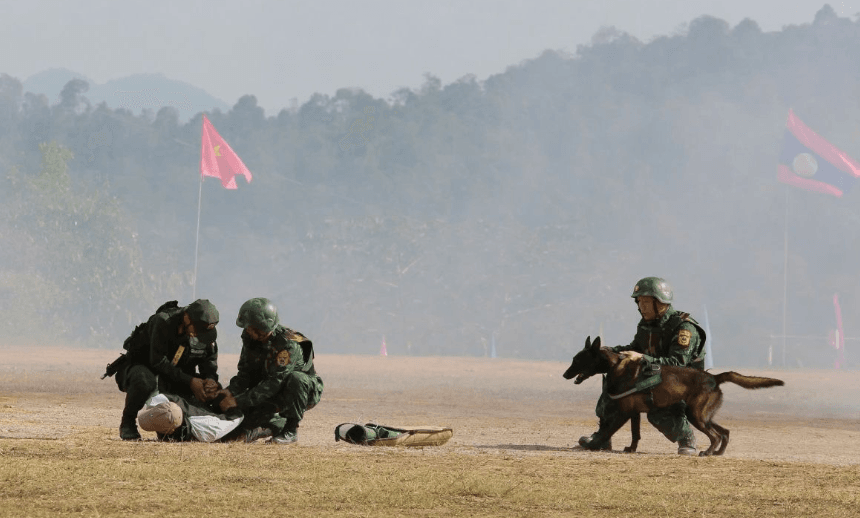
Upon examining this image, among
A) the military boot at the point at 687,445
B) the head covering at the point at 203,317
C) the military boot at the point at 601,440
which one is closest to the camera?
the head covering at the point at 203,317

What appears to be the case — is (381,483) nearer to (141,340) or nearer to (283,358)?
(283,358)

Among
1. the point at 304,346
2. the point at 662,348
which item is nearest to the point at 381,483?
the point at 304,346

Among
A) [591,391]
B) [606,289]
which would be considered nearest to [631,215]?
[606,289]

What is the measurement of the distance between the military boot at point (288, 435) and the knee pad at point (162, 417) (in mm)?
1106

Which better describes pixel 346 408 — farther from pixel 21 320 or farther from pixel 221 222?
pixel 221 222

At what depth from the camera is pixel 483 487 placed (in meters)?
10.6

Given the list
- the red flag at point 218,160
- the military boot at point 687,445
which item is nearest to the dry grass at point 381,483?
the military boot at point 687,445

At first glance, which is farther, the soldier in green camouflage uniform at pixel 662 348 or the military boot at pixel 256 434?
the soldier in green camouflage uniform at pixel 662 348

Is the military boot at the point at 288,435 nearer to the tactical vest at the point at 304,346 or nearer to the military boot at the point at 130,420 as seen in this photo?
the tactical vest at the point at 304,346

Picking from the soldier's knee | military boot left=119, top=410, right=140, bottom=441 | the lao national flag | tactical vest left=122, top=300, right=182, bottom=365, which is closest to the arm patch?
tactical vest left=122, top=300, right=182, bottom=365

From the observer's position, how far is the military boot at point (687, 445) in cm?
1376

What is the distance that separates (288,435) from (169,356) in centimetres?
141

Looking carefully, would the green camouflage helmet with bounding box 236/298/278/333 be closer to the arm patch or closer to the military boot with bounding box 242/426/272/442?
the arm patch

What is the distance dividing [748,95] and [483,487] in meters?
105
